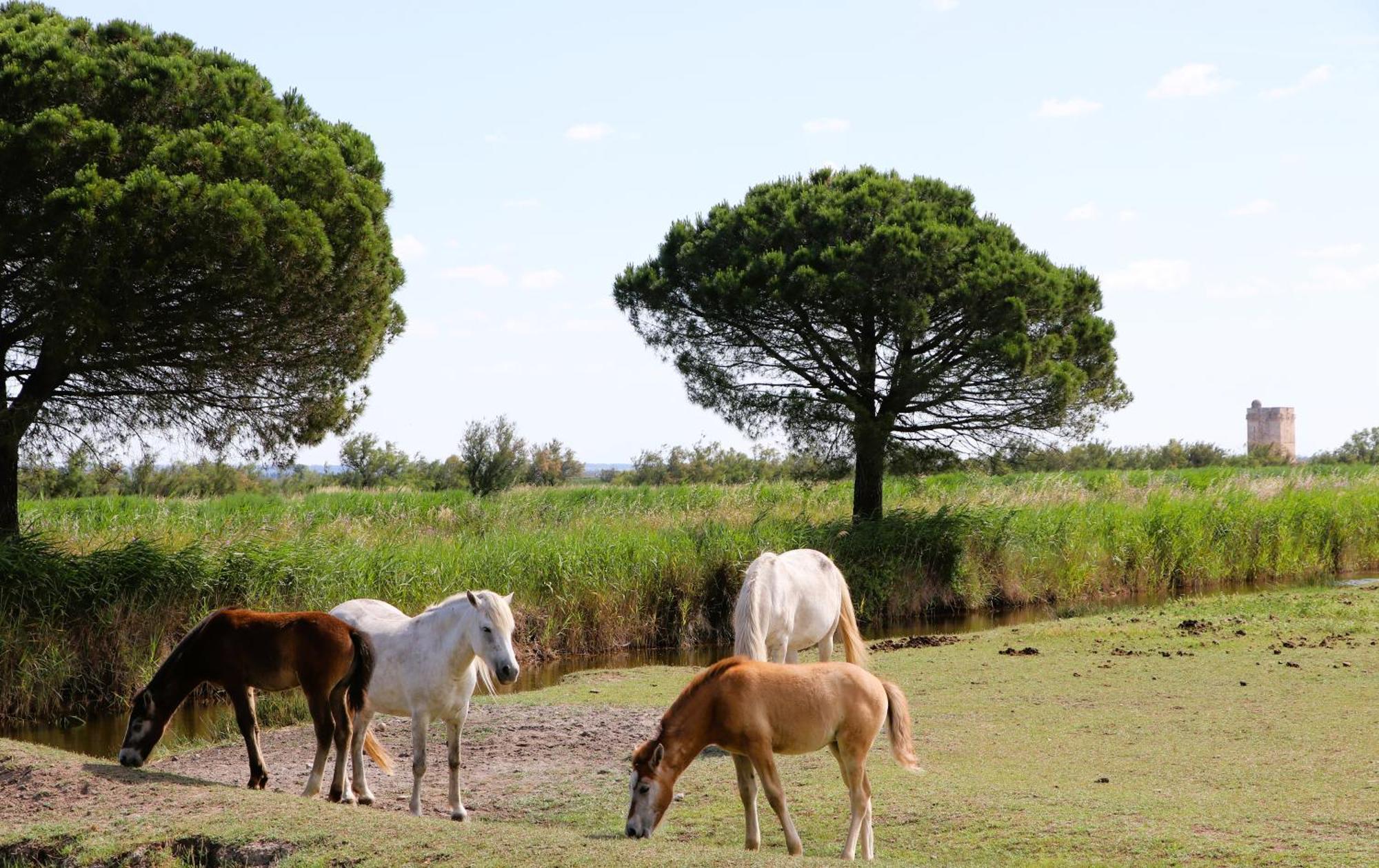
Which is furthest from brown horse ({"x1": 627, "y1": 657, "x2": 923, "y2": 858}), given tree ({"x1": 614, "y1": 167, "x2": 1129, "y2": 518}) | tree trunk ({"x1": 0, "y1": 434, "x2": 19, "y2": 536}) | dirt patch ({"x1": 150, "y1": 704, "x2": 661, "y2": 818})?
tree ({"x1": 614, "y1": 167, "x2": 1129, "y2": 518})

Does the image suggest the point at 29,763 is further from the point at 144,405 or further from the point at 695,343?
the point at 695,343

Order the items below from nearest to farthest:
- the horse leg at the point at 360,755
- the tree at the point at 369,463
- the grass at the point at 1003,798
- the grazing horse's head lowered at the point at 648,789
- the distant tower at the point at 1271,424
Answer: the grass at the point at 1003,798 → the grazing horse's head lowered at the point at 648,789 → the horse leg at the point at 360,755 → the tree at the point at 369,463 → the distant tower at the point at 1271,424

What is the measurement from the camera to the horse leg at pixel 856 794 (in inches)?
254

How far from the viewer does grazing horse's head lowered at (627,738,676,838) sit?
6512mm

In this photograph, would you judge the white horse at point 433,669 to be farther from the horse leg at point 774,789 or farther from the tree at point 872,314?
the tree at point 872,314

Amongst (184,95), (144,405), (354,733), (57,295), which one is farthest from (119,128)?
(354,733)

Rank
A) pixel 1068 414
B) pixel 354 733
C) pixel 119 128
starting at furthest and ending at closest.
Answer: pixel 1068 414
pixel 119 128
pixel 354 733

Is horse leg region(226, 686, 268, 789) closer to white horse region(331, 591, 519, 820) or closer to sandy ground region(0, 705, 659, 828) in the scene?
sandy ground region(0, 705, 659, 828)

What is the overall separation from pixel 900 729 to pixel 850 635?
4.33 meters

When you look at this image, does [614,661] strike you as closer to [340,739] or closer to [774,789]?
[340,739]

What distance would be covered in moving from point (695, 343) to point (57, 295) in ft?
42.7

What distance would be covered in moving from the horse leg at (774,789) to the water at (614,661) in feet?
22.9

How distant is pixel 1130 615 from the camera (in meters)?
18.6

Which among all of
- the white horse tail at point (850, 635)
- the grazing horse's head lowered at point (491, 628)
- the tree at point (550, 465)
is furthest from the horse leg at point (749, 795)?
the tree at point (550, 465)
